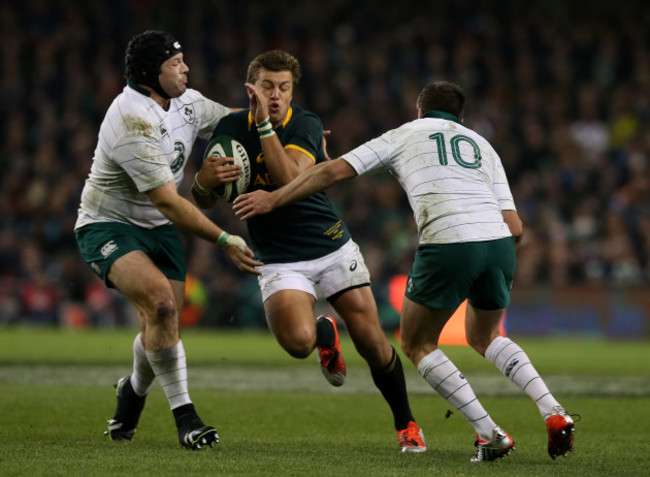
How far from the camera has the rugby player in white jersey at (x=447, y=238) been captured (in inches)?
211

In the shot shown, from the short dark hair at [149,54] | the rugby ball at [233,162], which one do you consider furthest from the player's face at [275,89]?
the short dark hair at [149,54]

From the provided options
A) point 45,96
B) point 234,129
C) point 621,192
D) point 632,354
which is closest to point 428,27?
point 621,192

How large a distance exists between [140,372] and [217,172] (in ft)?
4.31

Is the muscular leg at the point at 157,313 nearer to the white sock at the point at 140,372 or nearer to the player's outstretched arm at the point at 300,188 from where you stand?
the white sock at the point at 140,372

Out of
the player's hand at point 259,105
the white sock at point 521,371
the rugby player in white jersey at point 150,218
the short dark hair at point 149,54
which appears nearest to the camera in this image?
the white sock at point 521,371

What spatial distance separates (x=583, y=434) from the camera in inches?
259

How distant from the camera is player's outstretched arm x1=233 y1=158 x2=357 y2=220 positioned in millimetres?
5383

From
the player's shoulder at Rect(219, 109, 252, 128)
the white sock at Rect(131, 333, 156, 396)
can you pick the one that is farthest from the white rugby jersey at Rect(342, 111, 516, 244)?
the white sock at Rect(131, 333, 156, 396)

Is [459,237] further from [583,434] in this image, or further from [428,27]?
[428,27]

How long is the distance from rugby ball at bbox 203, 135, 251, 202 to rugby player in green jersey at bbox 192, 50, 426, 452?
0.07 m

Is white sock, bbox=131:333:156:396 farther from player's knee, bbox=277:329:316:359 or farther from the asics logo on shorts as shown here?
player's knee, bbox=277:329:316:359

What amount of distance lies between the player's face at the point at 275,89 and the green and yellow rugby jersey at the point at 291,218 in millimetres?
94

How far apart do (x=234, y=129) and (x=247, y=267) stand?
1.19 meters

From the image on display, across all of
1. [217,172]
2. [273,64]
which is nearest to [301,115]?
[273,64]
